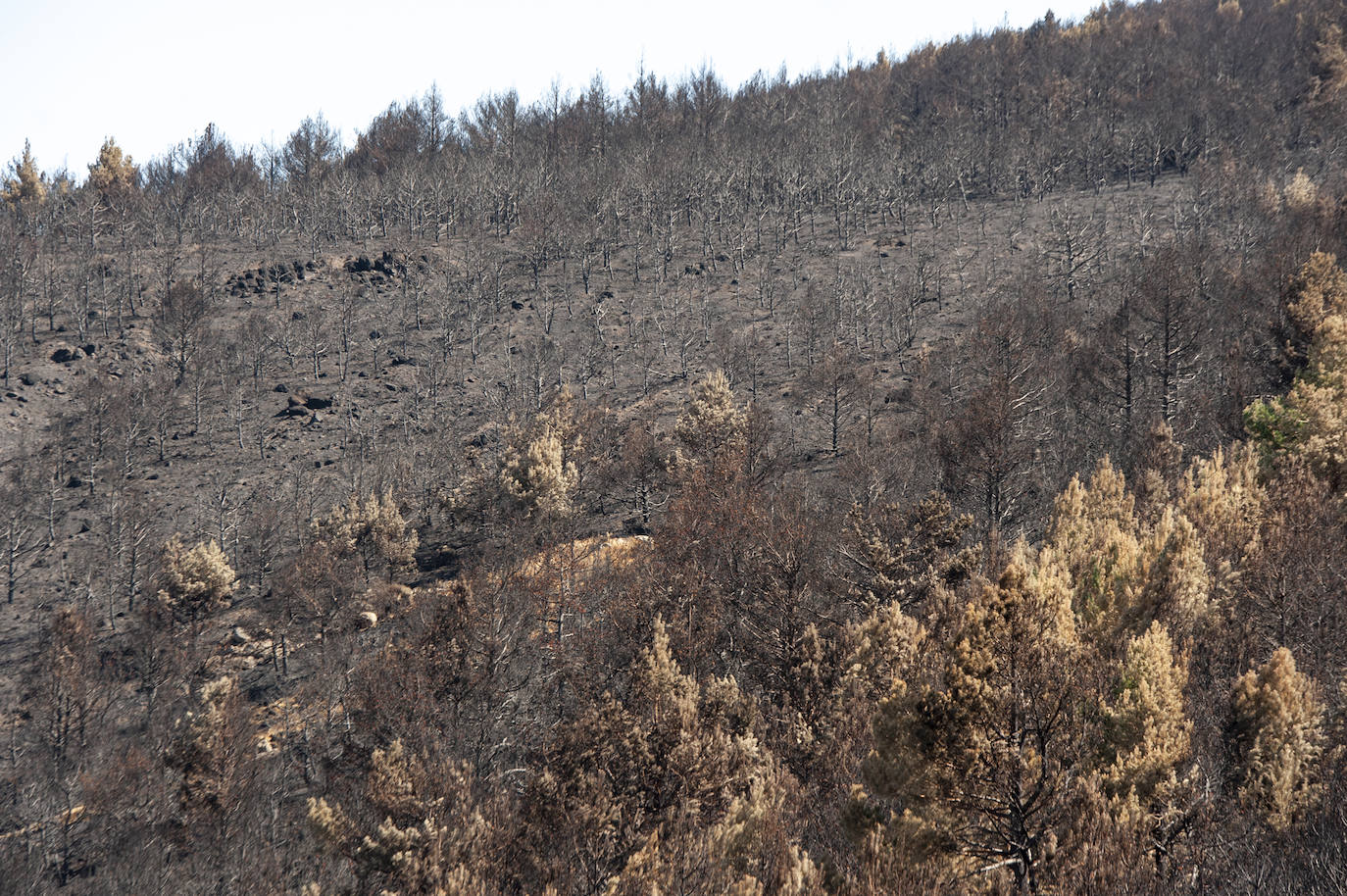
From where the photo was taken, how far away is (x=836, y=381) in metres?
65.4

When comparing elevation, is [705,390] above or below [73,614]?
above

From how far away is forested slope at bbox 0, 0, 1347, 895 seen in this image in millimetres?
20094

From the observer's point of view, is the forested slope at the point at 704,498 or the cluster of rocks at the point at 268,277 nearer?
the forested slope at the point at 704,498

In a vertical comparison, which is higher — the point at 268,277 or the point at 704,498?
the point at 268,277

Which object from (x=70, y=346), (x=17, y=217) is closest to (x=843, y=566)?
(x=70, y=346)

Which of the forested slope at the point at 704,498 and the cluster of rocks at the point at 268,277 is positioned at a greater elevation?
the cluster of rocks at the point at 268,277

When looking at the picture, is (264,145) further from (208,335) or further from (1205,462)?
(1205,462)

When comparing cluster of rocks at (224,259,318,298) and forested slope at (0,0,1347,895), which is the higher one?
cluster of rocks at (224,259,318,298)

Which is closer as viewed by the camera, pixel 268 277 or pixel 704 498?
pixel 704 498

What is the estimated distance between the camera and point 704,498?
47.7 metres

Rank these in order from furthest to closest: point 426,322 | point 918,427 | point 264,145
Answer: point 264,145 → point 426,322 → point 918,427

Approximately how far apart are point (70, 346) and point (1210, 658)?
3567 inches

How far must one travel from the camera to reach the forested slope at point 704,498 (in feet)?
65.9

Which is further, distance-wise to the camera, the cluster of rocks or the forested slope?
the cluster of rocks
